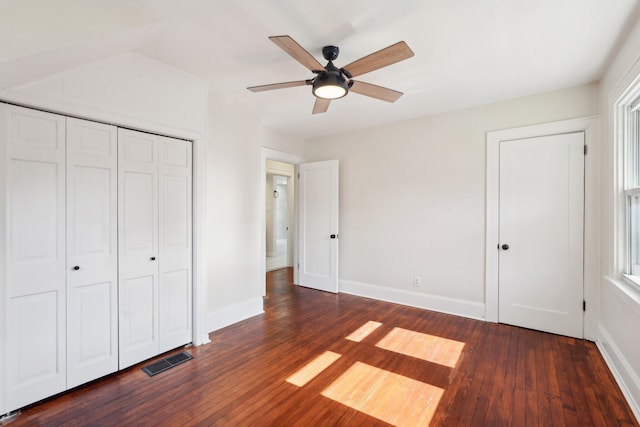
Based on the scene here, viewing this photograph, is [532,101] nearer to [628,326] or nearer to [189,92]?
[628,326]

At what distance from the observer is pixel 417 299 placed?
3.97m

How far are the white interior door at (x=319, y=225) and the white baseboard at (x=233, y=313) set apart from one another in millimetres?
1323

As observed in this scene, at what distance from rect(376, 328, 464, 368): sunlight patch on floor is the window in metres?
1.50

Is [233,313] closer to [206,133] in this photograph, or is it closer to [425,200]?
[206,133]

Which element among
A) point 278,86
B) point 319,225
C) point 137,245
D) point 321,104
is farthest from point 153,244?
point 319,225

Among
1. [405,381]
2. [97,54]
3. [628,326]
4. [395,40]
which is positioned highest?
[395,40]

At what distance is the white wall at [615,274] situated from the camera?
2004 millimetres

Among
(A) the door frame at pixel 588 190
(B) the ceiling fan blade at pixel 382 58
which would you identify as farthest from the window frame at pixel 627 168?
(B) the ceiling fan blade at pixel 382 58

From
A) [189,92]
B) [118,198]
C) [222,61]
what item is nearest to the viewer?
[118,198]

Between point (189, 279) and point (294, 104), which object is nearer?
point (189, 279)

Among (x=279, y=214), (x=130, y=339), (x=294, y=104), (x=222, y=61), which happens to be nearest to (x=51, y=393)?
(x=130, y=339)

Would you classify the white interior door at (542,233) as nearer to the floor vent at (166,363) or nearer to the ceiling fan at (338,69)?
the ceiling fan at (338,69)

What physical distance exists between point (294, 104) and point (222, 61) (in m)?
1.12

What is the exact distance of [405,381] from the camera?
2.28 m
